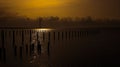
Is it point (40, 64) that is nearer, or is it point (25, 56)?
point (40, 64)

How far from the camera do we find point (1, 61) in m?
38.3

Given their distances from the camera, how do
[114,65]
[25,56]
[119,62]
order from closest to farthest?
[114,65] → [119,62] → [25,56]

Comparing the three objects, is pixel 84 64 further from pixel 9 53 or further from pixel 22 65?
pixel 9 53

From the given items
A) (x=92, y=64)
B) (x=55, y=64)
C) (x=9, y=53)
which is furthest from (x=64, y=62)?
(x=9, y=53)

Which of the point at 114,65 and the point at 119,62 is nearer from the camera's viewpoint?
the point at 114,65

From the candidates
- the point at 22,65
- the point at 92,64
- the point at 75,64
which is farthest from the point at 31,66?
the point at 92,64

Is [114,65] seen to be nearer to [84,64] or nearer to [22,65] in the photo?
[84,64]

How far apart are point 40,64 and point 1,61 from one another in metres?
6.05

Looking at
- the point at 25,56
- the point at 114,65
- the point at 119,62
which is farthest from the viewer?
the point at 25,56

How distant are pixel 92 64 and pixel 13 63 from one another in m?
12.1

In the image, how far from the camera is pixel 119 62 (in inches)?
1484

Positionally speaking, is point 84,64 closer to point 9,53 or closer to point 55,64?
point 55,64

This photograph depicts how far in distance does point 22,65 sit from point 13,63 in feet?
6.62

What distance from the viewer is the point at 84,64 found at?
3666 cm
